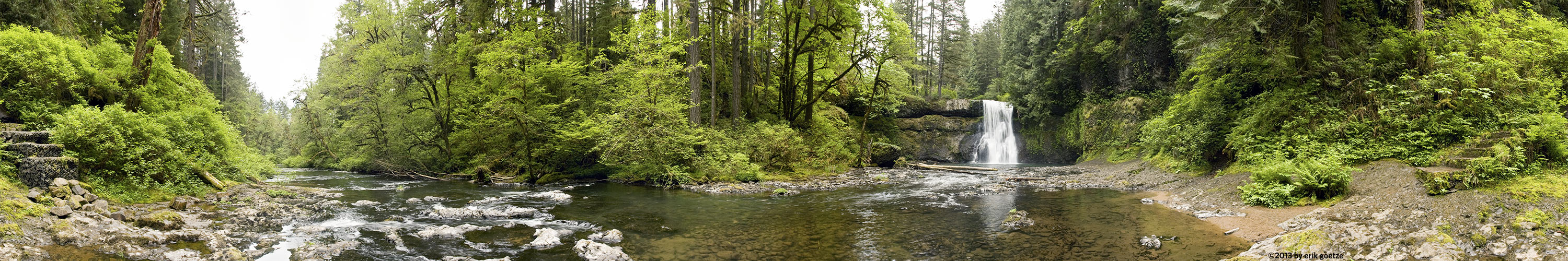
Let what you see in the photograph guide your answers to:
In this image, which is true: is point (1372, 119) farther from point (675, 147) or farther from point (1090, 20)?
point (1090, 20)

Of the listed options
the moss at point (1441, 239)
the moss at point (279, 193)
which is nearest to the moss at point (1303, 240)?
the moss at point (1441, 239)

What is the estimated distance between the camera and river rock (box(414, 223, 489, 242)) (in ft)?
25.0

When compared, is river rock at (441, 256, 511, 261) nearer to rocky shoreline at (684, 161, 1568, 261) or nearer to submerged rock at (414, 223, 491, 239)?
submerged rock at (414, 223, 491, 239)

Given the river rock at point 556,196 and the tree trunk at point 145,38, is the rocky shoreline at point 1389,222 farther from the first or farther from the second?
the tree trunk at point 145,38

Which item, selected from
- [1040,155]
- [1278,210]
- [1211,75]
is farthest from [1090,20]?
[1278,210]

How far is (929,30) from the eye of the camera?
4412 cm

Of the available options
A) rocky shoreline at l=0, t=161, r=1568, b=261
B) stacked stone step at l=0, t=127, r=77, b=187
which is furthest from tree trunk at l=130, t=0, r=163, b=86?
rocky shoreline at l=0, t=161, r=1568, b=261

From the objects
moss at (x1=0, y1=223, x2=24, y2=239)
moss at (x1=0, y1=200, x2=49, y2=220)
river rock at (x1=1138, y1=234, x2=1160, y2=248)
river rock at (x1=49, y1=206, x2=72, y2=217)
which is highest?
moss at (x1=0, y1=200, x2=49, y2=220)

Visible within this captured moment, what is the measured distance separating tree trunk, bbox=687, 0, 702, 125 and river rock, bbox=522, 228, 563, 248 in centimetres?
920

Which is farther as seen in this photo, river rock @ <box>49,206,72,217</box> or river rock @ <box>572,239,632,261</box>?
river rock @ <box>572,239,632,261</box>

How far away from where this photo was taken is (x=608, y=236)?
25.0ft

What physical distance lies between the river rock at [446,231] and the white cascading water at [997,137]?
2611 centimetres

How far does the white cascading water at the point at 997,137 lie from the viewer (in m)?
30.8

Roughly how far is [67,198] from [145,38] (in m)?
5.53
